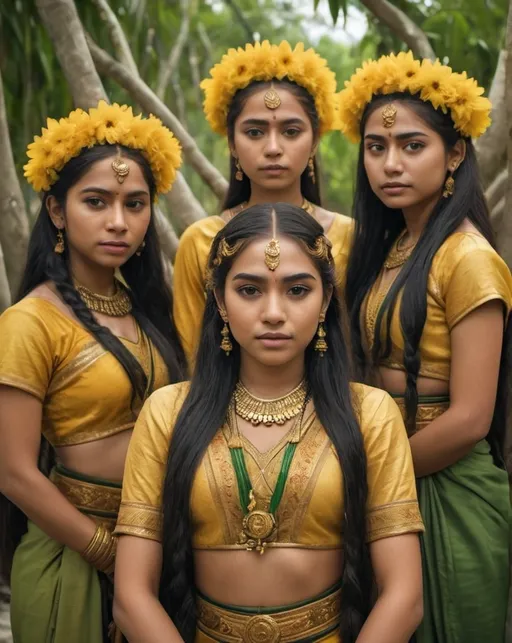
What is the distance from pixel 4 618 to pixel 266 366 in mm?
2235

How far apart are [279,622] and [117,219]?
51.2 inches

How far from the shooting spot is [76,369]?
324 centimetres

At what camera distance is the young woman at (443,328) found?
127 inches

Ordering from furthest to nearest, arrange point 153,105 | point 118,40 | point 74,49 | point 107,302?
1. point 118,40
2. point 153,105
3. point 74,49
4. point 107,302

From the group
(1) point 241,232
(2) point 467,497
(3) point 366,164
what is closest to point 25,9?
(3) point 366,164

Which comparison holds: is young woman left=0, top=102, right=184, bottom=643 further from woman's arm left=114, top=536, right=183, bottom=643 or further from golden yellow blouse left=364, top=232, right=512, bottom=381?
golden yellow blouse left=364, top=232, right=512, bottom=381

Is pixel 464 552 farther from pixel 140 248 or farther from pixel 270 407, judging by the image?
pixel 140 248

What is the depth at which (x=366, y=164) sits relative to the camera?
11.6 ft

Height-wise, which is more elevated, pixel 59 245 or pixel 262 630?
pixel 59 245

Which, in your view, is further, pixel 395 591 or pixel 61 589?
pixel 61 589

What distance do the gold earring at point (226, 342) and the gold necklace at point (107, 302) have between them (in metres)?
0.64

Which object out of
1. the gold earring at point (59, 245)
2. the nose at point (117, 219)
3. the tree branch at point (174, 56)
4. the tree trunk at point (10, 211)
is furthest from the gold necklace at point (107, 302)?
the tree branch at point (174, 56)

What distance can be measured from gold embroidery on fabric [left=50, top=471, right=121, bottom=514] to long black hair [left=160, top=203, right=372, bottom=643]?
0.52m

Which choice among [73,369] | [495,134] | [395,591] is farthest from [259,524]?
[495,134]
